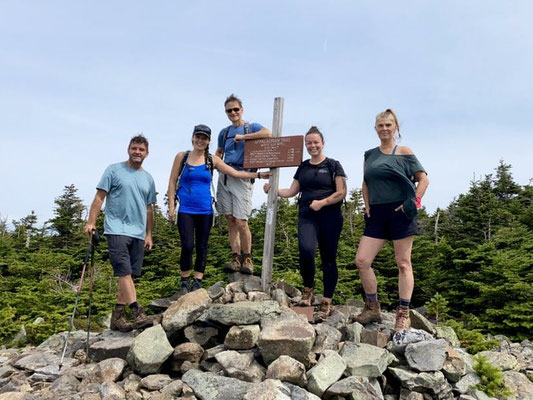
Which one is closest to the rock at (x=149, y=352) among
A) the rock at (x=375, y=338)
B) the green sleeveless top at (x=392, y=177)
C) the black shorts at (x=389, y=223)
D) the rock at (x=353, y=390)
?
the rock at (x=353, y=390)

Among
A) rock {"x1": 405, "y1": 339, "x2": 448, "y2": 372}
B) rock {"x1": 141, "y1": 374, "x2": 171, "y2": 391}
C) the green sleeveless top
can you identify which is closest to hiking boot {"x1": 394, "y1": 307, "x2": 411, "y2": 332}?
rock {"x1": 405, "y1": 339, "x2": 448, "y2": 372}

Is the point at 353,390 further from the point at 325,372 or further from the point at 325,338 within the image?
the point at 325,338

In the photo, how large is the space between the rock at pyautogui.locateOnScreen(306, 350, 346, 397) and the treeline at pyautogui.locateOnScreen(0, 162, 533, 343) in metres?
6.16

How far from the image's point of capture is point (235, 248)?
6.73 metres

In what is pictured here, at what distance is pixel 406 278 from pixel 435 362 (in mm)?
1135

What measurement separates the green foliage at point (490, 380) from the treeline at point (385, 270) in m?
4.35

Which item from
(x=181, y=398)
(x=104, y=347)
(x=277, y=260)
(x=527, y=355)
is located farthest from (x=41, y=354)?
(x=277, y=260)

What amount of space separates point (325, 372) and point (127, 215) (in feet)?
11.1

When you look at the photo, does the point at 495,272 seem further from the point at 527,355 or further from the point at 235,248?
the point at 235,248

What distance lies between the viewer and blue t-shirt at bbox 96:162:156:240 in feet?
17.9

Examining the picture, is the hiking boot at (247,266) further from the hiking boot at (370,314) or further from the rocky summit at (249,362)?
the hiking boot at (370,314)

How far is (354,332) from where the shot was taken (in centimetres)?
541

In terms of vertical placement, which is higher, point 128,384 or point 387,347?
point 387,347

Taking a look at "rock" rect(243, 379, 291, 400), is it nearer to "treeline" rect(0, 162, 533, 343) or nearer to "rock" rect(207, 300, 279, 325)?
"rock" rect(207, 300, 279, 325)
